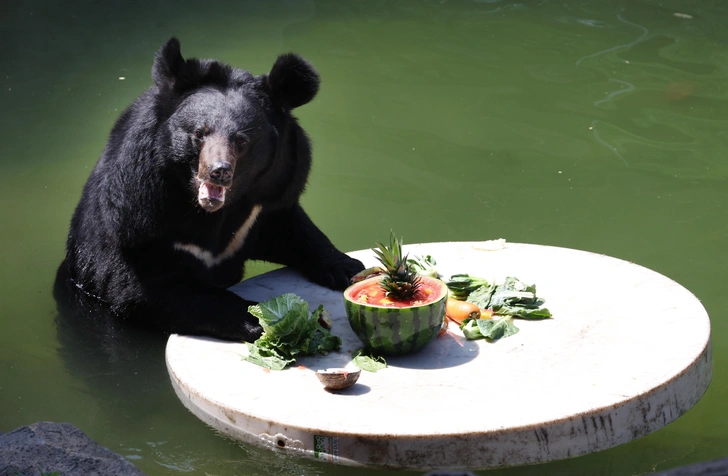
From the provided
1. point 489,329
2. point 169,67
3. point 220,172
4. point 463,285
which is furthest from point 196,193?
point 489,329

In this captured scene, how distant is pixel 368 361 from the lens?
393 centimetres

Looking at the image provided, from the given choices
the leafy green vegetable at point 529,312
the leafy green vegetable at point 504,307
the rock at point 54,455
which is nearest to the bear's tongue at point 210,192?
the rock at point 54,455

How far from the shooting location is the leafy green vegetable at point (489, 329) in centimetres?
412

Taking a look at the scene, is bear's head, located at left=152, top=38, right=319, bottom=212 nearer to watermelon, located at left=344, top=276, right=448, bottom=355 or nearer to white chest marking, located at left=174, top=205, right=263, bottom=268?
white chest marking, located at left=174, top=205, right=263, bottom=268

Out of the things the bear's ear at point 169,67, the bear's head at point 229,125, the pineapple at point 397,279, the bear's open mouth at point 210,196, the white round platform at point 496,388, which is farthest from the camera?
the bear's ear at point 169,67

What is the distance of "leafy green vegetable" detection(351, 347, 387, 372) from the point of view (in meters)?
3.90

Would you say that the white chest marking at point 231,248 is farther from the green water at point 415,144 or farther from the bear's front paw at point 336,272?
the green water at point 415,144

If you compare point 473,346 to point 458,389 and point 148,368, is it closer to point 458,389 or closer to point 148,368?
point 458,389

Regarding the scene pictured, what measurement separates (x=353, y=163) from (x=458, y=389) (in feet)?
12.7

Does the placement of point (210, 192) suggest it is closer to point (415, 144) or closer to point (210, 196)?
point (210, 196)

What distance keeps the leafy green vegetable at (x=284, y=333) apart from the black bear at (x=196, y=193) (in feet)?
0.57

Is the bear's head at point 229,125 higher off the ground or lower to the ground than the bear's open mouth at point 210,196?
higher

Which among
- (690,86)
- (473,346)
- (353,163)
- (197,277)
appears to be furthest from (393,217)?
(690,86)

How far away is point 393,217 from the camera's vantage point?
649 centimetres
